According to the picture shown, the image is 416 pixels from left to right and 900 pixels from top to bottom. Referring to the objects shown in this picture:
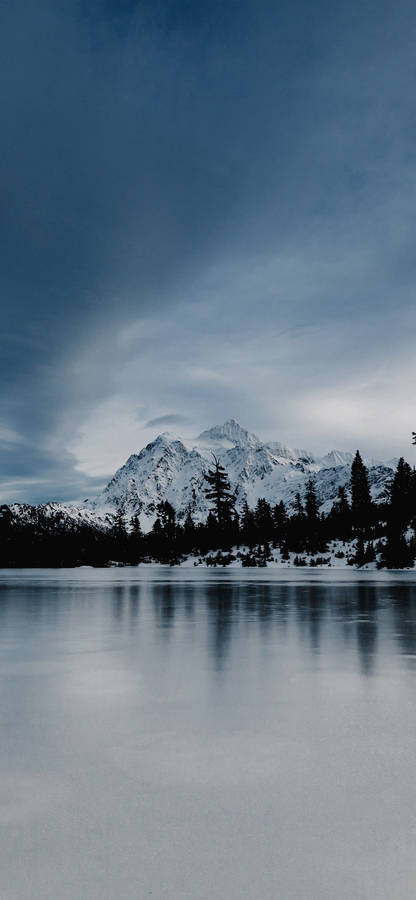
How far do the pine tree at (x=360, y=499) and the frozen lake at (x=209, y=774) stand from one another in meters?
54.4

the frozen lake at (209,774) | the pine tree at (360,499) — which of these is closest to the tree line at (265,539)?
the pine tree at (360,499)

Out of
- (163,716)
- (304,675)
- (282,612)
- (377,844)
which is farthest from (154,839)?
(282,612)

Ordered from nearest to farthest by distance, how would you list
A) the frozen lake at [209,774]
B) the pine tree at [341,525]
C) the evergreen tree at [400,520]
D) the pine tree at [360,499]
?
the frozen lake at [209,774], the evergreen tree at [400,520], the pine tree at [360,499], the pine tree at [341,525]

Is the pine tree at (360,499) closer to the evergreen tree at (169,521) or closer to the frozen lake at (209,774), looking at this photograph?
the evergreen tree at (169,521)

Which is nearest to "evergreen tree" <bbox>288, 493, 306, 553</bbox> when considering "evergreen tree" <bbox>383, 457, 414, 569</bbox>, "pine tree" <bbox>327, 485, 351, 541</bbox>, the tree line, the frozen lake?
the tree line

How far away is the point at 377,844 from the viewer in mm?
2561

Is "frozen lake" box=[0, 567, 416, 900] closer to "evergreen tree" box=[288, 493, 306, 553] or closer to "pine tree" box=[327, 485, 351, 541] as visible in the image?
"evergreen tree" box=[288, 493, 306, 553]

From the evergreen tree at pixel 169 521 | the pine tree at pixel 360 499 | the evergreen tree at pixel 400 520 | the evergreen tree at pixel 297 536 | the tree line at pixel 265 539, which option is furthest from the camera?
the evergreen tree at pixel 169 521

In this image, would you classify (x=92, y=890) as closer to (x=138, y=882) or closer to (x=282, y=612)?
(x=138, y=882)

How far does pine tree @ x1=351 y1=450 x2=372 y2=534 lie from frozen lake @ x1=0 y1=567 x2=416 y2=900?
54.4 meters

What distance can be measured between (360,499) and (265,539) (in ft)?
72.5

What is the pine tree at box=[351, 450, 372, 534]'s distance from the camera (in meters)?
60.4

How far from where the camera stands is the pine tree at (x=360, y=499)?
198 feet

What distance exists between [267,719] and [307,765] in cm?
102
